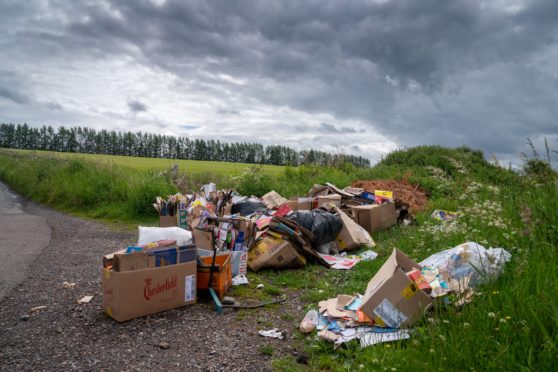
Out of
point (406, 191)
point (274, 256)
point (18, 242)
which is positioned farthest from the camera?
point (406, 191)

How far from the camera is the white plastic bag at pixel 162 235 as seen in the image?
→ 4.02 m

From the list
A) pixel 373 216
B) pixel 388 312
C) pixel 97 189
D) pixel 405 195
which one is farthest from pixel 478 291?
pixel 97 189

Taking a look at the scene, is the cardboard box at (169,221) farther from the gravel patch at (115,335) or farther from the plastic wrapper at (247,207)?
the gravel patch at (115,335)

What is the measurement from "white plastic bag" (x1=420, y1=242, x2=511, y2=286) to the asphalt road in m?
4.30

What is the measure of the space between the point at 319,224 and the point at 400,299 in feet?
9.27

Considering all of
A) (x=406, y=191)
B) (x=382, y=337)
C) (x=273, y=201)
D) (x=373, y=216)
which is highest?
(x=406, y=191)

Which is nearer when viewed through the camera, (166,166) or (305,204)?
(305,204)

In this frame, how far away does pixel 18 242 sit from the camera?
6.40 metres

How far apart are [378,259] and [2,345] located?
4.18m

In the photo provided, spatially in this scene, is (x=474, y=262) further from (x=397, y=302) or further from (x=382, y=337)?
(x=382, y=337)

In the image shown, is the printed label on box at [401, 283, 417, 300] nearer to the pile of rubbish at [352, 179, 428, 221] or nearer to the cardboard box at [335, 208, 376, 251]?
the cardboard box at [335, 208, 376, 251]

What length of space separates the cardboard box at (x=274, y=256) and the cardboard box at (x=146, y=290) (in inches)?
56.6

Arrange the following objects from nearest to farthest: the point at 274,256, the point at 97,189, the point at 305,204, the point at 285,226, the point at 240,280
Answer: the point at 240,280 < the point at 274,256 < the point at 285,226 < the point at 305,204 < the point at 97,189

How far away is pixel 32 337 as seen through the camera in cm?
304
